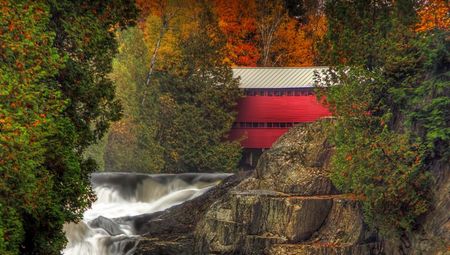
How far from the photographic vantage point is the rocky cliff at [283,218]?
24906 mm

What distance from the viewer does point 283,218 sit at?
25781mm

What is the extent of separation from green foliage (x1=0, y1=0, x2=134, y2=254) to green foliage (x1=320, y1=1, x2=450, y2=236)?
23.2ft

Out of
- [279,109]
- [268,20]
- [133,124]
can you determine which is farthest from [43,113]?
[268,20]

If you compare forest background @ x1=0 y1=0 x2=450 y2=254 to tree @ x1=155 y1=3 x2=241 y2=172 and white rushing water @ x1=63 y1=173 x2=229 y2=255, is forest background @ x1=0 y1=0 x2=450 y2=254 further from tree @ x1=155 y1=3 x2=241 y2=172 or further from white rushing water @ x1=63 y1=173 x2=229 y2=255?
tree @ x1=155 y1=3 x2=241 y2=172

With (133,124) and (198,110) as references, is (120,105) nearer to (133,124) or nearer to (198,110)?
(198,110)

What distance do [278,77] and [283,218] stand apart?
1998 centimetres

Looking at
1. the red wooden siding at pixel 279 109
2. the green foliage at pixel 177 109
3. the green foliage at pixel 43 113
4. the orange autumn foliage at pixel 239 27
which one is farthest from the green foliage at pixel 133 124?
the green foliage at pixel 43 113

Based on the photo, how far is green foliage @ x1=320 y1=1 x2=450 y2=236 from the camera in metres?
21.5

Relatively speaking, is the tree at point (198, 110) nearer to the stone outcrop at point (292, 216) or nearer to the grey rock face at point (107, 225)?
the grey rock face at point (107, 225)

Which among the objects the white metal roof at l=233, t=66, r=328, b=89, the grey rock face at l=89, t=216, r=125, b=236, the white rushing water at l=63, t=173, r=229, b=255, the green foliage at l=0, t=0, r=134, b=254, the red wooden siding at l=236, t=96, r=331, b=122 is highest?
the white metal roof at l=233, t=66, r=328, b=89

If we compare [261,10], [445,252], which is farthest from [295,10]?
[445,252]

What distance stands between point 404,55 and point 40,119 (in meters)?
11.7

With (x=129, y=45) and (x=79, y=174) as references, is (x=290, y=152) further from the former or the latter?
(x=129, y=45)

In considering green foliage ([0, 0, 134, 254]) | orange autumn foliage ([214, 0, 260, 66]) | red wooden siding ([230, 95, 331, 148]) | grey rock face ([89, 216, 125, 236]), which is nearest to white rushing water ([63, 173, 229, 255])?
grey rock face ([89, 216, 125, 236])
